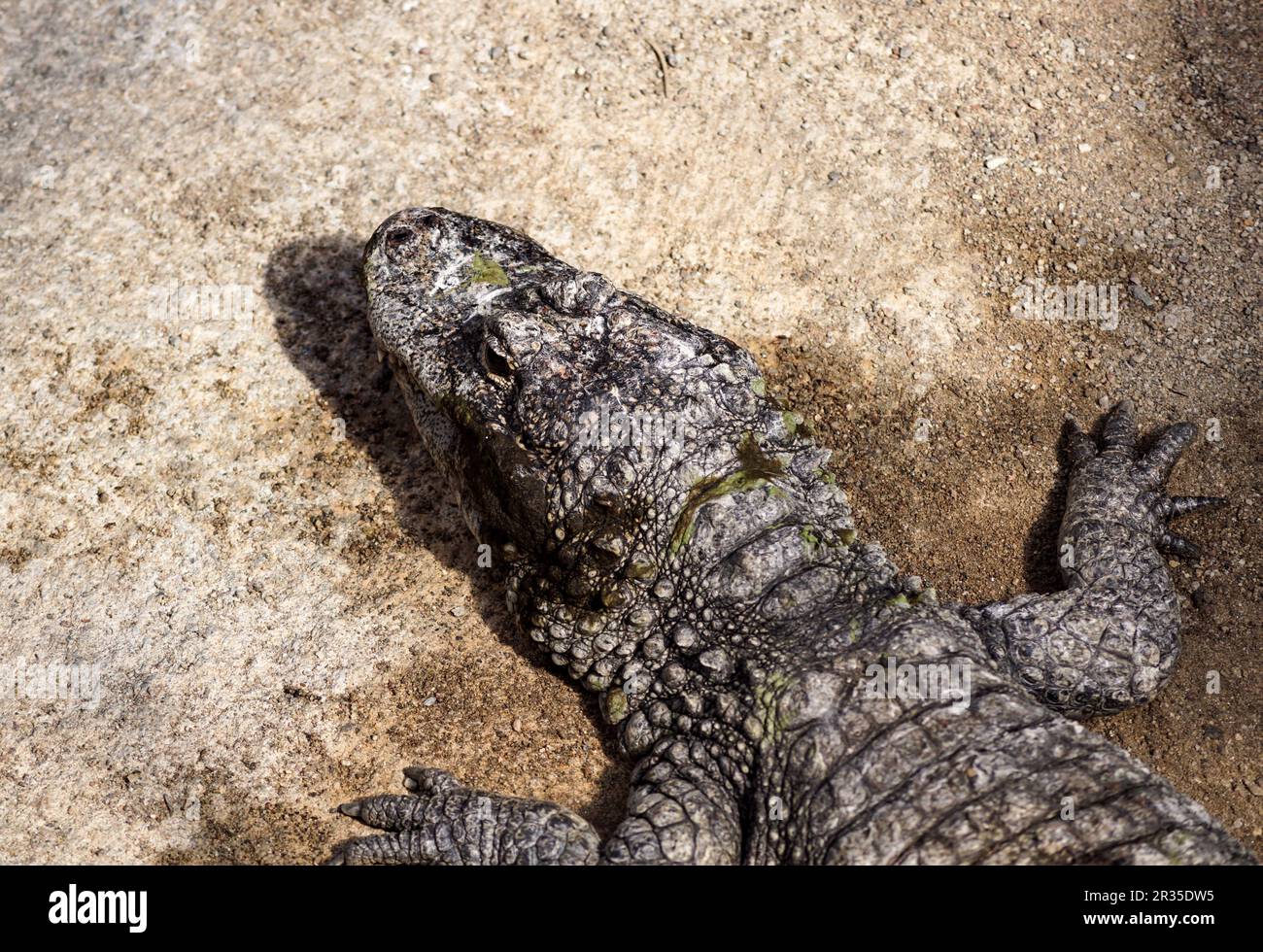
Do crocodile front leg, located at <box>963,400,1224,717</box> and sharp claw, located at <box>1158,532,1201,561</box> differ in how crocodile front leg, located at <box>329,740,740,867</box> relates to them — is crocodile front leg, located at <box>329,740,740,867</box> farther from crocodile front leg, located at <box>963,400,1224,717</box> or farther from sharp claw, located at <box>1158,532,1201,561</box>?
sharp claw, located at <box>1158,532,1201,561</box>

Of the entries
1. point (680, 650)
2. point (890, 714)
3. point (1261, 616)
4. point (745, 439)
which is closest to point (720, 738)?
point (680, 650)

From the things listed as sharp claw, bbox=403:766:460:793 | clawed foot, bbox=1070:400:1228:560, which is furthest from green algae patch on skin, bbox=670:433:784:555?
clawed foot, bbox=1070:400:1228:560

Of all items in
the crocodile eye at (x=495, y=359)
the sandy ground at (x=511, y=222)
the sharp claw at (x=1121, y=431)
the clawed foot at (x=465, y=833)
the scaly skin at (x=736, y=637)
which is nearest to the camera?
the scaly skin at (x=736, y=637)

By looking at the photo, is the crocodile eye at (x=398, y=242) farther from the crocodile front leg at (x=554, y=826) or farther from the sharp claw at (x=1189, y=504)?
the sharp claw at (x=1189, y=504)

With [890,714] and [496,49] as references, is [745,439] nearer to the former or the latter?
[890,714]

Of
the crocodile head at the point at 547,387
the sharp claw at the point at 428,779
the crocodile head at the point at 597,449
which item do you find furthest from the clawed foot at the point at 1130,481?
the sharp claw at the point at 428,779

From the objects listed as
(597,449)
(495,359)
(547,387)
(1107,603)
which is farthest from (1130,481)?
(495,359)
